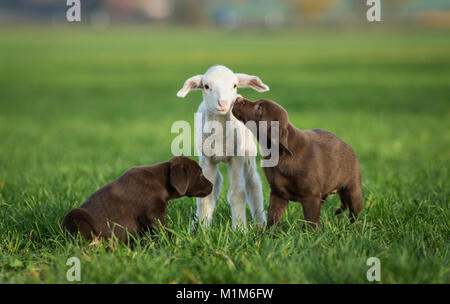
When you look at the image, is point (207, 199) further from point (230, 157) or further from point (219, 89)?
point (219, 89)

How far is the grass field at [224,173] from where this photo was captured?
166 inches

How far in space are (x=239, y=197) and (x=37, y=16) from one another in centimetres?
12265

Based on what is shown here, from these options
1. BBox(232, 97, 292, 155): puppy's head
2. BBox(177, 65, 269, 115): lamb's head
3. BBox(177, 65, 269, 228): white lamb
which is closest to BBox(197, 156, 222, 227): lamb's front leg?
BBox(177, 65, 269, 228): white lamb

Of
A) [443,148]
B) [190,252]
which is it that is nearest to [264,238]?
[190,252]

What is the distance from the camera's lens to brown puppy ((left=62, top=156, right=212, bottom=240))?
481cm

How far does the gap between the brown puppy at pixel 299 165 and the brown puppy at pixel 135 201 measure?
0.75m

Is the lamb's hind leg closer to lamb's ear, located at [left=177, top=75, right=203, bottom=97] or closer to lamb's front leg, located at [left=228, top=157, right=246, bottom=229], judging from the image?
lamb's front leg, located at [left=228, top=157, right=246, bottom=229]

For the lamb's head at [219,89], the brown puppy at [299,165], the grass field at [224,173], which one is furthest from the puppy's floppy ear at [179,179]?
the brown puppy at [299,165]

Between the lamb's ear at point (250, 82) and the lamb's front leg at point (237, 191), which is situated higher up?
the lamb's ear at point (250, 82)

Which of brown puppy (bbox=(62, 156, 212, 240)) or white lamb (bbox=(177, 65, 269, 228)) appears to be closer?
brown puppy (bbox=(62, 156, 212, 240))

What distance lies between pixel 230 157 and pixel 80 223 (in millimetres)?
1571

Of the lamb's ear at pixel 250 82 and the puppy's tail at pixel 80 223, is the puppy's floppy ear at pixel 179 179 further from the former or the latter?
the lamb's ear at pixel 250 82

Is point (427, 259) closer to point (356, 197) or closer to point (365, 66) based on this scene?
point (356, 197)

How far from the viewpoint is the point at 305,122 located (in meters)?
15.0
